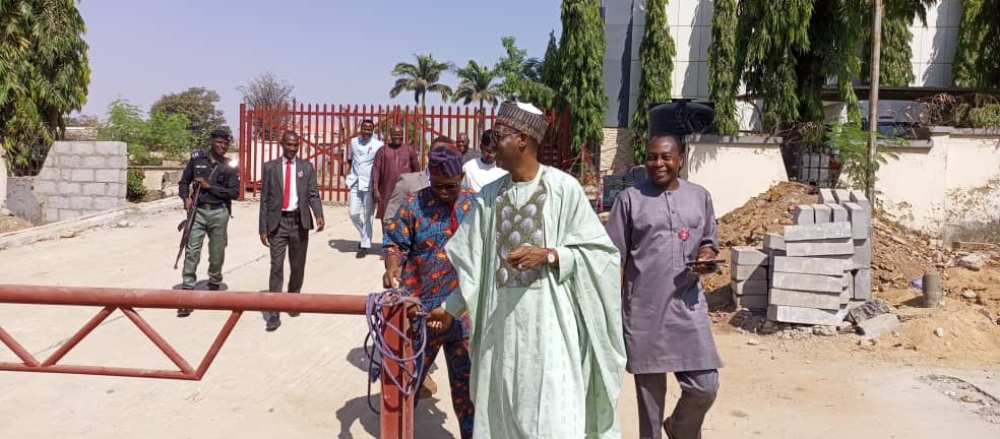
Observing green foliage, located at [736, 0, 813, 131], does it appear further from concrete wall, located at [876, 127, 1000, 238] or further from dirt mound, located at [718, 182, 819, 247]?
concrete wall, located at [876, 127, 1000, 238]

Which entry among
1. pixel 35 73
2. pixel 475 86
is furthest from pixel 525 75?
pixel 35 73

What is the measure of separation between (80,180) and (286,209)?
9922mm

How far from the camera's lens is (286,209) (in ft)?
24.1

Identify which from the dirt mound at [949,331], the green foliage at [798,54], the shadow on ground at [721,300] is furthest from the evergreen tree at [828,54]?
the dirt mound at [949,331]

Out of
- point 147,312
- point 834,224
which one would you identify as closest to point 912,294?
point 834,224

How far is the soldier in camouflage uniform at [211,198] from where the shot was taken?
777cm

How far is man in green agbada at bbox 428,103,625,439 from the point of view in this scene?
3049 mm

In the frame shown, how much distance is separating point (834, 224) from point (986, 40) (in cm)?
932

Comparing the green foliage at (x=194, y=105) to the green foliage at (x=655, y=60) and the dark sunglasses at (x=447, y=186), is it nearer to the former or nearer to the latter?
the green foliage at (x=655, y=60)

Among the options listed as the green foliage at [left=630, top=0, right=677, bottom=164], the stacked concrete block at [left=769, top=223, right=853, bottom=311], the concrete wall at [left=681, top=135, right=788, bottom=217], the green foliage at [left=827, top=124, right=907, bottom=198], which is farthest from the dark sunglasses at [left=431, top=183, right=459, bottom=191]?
the green foliage at [left=630, top=0, right=677, bottom=164]

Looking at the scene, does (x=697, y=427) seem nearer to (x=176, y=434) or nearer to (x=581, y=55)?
(x=176, y=434)

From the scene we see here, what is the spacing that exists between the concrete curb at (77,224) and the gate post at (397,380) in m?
10.2

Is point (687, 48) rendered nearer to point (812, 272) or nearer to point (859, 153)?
point (859, 153)

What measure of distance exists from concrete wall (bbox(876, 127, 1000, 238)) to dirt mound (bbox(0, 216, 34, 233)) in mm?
14400
